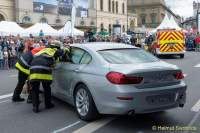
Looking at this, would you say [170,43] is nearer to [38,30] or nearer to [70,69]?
[38,30]

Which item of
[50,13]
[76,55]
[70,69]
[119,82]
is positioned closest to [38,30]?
[76,55]

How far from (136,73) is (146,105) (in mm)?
578

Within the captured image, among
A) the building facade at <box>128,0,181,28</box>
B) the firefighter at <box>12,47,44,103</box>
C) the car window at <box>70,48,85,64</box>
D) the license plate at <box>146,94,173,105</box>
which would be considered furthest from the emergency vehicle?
the building facade at <box>128,0,181,28</box>

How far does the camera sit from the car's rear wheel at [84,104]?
7406 millimetres

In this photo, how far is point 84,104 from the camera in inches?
302

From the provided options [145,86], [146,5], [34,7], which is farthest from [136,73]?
[146,5]

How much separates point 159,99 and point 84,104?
4.96 feet

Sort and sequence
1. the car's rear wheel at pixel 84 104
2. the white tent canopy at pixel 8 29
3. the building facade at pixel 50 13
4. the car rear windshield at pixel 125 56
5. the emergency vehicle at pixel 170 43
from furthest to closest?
the building facade at pixel 50 13, the white tent canopy at pixel 8 29, the emergency vehicle at pixel 170 43, the car rear windshield at pixel 125 56, the car's rear wheel at pixel 84 104

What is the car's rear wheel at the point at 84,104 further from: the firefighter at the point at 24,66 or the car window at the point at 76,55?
the firefighter at the point at 24,66

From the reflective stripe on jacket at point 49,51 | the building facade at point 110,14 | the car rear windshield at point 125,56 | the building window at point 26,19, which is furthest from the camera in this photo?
the building facade at point 110,14

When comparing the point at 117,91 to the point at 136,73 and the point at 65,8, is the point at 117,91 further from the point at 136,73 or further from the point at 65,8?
the point at 65,8

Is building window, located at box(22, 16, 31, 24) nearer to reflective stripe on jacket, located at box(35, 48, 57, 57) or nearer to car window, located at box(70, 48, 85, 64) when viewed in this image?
reflective stripe on jacket, located at box(35, 48, 57, 57)

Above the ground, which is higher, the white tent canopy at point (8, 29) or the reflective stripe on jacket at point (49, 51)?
the white tent canopy at point (8, 29)

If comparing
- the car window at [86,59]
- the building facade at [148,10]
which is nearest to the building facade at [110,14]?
the building facade at [148,10]
